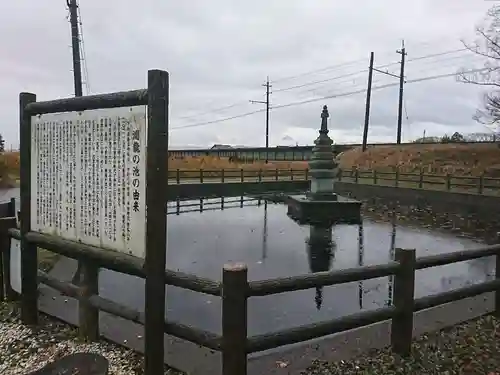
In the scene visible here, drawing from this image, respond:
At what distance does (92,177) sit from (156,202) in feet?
2.91

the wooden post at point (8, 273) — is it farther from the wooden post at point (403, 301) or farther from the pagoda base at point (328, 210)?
the pagoda base at point (328, 210)

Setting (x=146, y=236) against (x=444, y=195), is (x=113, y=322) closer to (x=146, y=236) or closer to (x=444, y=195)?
(x=146, y=236)

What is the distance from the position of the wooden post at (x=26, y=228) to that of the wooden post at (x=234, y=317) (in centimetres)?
256

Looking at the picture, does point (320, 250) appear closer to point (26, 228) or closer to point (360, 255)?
point (360, 255)

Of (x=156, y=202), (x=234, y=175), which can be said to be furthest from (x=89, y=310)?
(x=234, y=175)

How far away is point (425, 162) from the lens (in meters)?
33.0

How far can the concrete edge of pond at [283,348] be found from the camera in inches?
141

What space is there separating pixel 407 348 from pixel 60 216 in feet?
11.2

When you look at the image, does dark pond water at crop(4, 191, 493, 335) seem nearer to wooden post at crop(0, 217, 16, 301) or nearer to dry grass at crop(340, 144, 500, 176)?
wooden post at crop(0, 217, 16, 301)

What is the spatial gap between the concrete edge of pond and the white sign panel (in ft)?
3.52

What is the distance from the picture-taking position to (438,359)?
149 inches

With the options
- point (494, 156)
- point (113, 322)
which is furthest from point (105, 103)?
point (494, 156)

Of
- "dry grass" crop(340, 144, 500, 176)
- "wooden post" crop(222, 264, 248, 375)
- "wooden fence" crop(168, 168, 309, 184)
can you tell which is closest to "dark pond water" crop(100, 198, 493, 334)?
"wooden post" crop(222, 264, 248, 375)

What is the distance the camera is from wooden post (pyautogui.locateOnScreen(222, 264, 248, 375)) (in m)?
2.85
